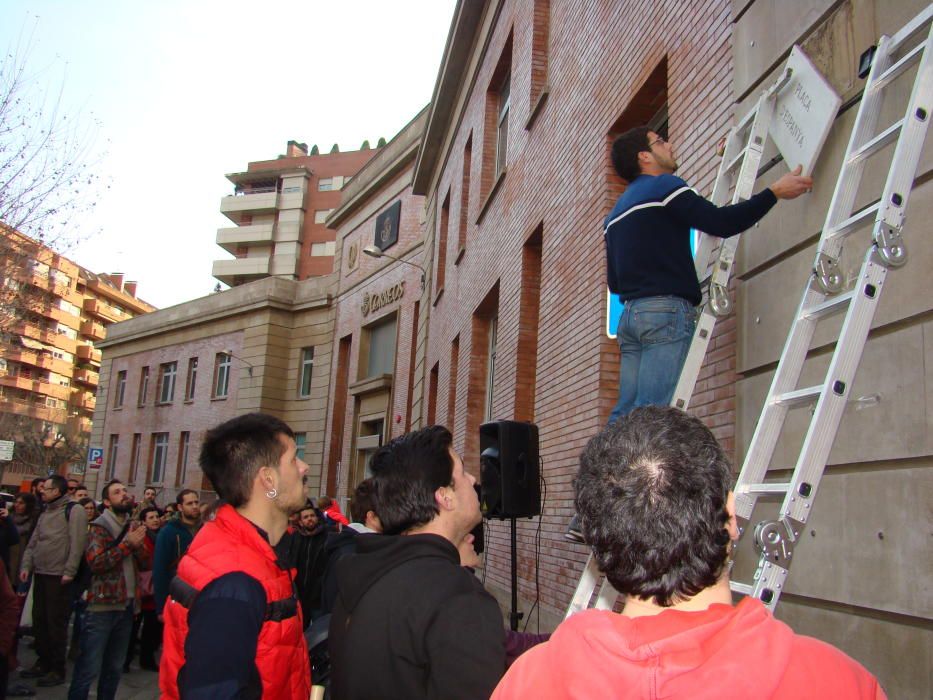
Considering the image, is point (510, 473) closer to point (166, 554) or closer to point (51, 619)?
point (166, 554)

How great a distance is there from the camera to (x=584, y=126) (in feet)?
25.4

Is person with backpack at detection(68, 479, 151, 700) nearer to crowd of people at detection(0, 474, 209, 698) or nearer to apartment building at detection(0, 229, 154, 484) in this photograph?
crowd of people at detection(0, 474, 209, 698)

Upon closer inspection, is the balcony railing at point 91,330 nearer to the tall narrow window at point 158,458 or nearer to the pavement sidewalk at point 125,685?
the tall narrow window at point 158,458

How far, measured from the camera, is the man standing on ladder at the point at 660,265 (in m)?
3.65

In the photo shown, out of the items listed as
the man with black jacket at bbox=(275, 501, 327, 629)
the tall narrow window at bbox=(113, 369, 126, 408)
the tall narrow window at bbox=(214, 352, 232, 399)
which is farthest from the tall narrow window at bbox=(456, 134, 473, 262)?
the tall narrow window at bbox=(113, 369, 126, 408)

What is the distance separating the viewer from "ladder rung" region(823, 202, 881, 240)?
9.39ft

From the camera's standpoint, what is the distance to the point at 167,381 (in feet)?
118

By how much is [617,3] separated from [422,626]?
252 inches

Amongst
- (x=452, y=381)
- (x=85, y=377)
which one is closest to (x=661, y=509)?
(x=452, y=381)

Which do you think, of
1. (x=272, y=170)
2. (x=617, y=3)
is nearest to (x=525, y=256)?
(x=617, y=3)

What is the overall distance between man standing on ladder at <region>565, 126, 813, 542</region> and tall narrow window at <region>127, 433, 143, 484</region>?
35638mm


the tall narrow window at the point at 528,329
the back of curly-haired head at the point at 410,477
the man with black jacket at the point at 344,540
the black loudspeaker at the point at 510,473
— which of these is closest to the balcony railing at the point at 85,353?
the tall narrow window at the point at 528,329

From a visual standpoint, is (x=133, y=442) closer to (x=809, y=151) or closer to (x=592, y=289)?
(x=592, y=289)

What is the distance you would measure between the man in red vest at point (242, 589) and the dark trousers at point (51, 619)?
6056mm
